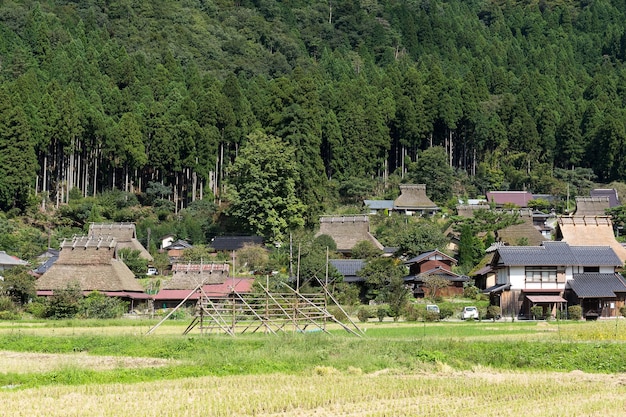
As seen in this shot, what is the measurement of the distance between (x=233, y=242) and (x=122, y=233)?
18.9ft

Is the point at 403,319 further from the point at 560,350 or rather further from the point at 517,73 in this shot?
the point at 517,73

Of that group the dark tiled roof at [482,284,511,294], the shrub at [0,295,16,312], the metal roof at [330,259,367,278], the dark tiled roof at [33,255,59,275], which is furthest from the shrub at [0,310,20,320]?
the dark tiled roof at [482,284,511,294]

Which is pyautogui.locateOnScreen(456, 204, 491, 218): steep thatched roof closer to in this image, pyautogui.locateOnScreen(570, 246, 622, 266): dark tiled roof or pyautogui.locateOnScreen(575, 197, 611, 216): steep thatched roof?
pyautogui.locateOnScreen(575, 197, 611, 216): steep thatched roof

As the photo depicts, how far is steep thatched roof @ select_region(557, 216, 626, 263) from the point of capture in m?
45.4

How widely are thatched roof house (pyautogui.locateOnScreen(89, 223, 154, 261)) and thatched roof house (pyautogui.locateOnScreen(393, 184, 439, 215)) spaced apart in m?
16.2

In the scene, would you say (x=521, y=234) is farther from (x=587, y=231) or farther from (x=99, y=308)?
(x=99, y=308)

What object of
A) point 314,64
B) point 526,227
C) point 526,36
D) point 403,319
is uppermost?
point 526,36

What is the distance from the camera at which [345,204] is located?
59781mm

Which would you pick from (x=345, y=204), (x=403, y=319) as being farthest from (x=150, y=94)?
(x=403, y=319)

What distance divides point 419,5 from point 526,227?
2760 inches

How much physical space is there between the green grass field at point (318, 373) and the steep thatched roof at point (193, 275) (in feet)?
48.1

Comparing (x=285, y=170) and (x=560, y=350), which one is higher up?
(x=285, y=170)

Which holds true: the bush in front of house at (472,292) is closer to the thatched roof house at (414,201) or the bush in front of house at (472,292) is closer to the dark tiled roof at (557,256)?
the dark tiled roof at (557,256)

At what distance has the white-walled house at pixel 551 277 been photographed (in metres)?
36.9
